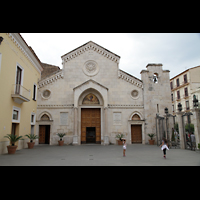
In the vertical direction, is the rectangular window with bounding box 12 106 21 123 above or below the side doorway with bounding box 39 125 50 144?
above

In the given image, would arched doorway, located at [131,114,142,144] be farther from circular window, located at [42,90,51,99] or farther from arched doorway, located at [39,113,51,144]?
circular window, located at [42,90,51,99]

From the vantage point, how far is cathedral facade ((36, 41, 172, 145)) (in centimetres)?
2150

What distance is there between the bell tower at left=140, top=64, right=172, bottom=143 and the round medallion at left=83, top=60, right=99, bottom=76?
6017 mm

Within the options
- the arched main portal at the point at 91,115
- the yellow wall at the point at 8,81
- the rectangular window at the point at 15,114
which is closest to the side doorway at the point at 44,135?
the yellow wall at the point at 8,81

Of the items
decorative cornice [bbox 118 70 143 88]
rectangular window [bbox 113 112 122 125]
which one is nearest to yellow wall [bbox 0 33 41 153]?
rectangular window [bbox 113 112 122 125]

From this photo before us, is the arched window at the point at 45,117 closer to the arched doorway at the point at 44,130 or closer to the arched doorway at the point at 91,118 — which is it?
the arched doorway at the point at 44,130

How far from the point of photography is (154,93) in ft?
73.4

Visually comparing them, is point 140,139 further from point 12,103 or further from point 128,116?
point 12,103

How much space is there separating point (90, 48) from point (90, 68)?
2.74m

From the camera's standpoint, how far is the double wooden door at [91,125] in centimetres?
2183

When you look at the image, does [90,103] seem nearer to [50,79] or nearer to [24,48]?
[50,79]

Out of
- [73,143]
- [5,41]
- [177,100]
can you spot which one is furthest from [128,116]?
[177,100]

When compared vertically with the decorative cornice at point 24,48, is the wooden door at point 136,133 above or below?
below
